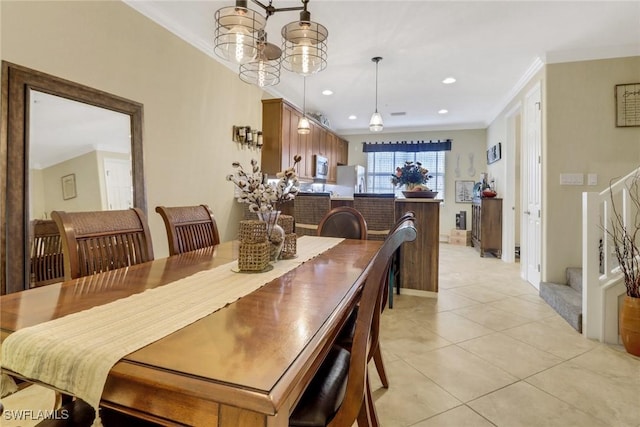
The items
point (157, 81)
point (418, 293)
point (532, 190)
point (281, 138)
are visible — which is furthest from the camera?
point (281, 138)

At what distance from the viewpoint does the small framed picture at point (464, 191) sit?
712cm

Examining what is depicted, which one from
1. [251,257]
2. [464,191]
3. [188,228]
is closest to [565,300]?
[251,257]

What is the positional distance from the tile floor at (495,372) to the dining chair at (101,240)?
929 millimetres

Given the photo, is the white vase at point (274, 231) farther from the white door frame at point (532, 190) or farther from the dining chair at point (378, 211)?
the white door frame at point (532, 190)

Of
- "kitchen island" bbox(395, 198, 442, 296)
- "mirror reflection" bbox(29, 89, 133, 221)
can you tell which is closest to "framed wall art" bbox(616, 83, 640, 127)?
"kitchen island" bbox(395, 198, 442, 296)

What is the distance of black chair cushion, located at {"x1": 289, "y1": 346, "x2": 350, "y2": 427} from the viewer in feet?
2.88

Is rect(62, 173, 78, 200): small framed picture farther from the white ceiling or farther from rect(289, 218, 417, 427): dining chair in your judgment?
rect(289, 218, 417, 427): dining chair

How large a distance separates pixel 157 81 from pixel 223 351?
2.89m

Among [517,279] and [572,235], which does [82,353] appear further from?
[517,279]

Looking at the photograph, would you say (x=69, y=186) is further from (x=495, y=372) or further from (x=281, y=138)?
Answer: (x=495, y=372)

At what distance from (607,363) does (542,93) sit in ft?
9.25

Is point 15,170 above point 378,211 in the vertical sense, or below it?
above

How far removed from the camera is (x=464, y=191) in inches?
Answer: 282

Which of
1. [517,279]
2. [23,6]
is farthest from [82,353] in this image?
[517,279]
